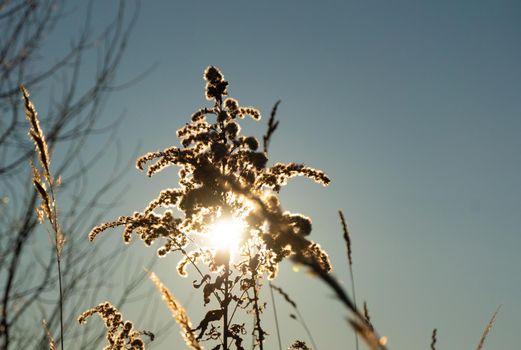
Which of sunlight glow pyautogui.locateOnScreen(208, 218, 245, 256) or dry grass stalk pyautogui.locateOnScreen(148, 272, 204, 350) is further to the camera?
sunlight glow pyautogui.locateOnScreen(208, 218, 245, 256)

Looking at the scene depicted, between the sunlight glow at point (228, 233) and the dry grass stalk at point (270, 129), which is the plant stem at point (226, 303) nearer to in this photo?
the sunlight glow at point (228, 233)

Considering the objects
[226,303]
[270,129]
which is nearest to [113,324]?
[226,303]

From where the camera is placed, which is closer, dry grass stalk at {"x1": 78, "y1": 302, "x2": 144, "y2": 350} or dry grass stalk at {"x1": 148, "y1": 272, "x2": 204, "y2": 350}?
dry grass stalk at {"x1": 148, "y1": 272, "x2": 204, "y2": 350}

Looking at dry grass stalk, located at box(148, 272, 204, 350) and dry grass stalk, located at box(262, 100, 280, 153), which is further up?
dry grass stalk, located at box(262, 100, 280, 153)

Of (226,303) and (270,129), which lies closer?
(270,129)

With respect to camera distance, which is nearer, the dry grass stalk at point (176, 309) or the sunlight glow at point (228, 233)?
the dry grass stalk at point (176, 309)

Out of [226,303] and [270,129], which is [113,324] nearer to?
[226,303]

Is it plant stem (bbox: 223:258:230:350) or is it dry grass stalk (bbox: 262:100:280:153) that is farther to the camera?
plant stem (bbox: 223:258:230:350)

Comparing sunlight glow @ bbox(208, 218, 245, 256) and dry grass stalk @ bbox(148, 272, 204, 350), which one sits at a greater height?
sunlight glow @ bbox(208, 218, 245, 256)

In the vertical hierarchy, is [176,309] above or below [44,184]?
below

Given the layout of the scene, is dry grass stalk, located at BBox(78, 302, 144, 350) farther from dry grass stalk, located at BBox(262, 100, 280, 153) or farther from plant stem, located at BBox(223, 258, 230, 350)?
dry grass stalk, located at BBox(262, 100, 280, 153)

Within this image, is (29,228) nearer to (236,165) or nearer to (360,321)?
(236,165)

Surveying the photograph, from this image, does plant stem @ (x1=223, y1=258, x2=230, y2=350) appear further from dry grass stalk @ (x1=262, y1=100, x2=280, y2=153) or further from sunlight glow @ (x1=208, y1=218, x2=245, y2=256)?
dry grass stalk @ (x1=262, y1=100, x2=280, y2=153)

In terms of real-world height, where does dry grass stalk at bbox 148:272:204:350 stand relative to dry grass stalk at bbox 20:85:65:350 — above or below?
below
